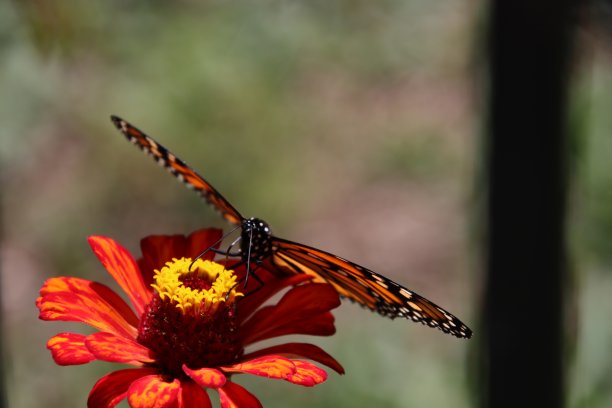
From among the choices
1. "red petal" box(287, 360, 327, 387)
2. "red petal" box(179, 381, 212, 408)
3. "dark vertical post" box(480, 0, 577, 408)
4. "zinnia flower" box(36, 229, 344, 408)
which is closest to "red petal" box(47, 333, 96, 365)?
"zinnia flower" box(36, 229, 344, 408)

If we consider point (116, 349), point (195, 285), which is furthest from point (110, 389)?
point (195, 285)

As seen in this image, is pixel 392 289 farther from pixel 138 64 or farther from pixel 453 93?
pixel 453 93

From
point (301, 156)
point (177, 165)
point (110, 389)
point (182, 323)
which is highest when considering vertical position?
point (301, 156)

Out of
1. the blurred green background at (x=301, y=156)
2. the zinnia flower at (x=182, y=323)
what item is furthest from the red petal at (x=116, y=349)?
the blurred green background at (x=301, y=156)

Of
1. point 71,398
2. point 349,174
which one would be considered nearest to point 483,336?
point 71,398

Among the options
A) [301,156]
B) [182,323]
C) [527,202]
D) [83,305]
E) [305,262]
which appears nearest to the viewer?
[83,305]

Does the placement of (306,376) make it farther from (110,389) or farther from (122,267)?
(122,267)

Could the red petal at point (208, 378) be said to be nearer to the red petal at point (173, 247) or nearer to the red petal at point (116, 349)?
the red petal at point (116, 349)
